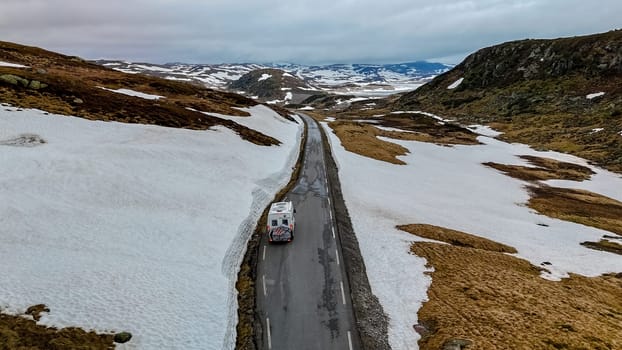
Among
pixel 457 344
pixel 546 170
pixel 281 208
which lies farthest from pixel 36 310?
pixel 546 170

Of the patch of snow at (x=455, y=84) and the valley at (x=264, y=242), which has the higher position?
the patch of snow at (x=455, y=84)

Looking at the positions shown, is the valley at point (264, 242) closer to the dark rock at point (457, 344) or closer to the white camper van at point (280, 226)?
the dark rock at point (457, 344)

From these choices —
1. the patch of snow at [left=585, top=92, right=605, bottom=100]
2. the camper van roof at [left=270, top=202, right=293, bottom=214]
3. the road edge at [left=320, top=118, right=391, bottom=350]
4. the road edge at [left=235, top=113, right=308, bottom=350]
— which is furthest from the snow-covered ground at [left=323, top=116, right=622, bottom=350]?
the patch of snow at [left=585, top=92, right=605, bottom=100]

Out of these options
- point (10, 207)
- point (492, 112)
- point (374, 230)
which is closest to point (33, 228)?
point (10, 207)

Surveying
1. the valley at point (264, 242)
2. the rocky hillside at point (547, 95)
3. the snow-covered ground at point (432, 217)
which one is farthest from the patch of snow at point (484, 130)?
the valley at point (264, 242)

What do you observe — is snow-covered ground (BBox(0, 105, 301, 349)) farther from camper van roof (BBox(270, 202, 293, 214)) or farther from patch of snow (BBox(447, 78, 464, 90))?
patch of snow (BBox(447, 78, 464, 90))

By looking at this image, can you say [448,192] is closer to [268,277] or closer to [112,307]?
[268,277]
